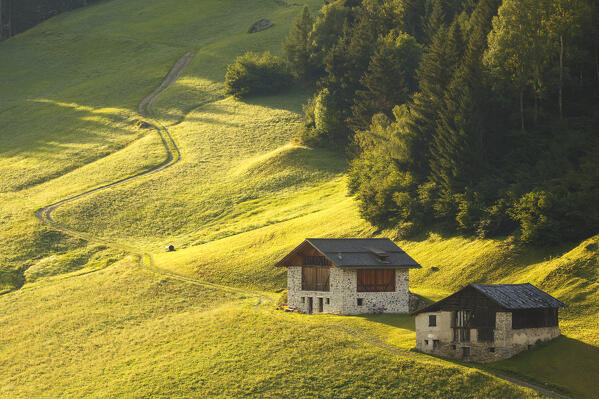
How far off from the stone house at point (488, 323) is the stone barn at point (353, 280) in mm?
11213

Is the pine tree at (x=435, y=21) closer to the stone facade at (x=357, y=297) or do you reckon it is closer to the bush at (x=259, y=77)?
the bush at (x=259, y=77)

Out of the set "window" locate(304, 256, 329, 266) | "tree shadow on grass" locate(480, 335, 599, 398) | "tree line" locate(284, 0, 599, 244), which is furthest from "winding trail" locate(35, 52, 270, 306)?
"tree shadow on grass" locate(480, 335, 599, 398)

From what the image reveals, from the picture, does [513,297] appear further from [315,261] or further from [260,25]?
[260,25]

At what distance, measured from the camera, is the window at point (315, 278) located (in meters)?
64.3

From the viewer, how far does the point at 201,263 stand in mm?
80750

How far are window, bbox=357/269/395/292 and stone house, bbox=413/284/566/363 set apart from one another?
11363 mm

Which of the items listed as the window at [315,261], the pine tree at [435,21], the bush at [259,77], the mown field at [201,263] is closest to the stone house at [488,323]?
the mown field at [201,263]

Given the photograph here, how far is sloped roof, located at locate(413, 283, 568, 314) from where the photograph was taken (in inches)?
1925

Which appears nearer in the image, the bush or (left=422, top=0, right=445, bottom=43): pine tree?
(left=422, top=0, right=445, bottom=43): pine tree

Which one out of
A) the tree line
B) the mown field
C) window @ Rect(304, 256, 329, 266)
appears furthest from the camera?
the tree line

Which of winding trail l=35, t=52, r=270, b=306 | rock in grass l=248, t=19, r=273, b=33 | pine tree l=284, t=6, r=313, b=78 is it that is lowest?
winding trail l=35, t=52, r=270, b=306

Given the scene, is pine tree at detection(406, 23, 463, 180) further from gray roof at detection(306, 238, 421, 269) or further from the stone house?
the stone house

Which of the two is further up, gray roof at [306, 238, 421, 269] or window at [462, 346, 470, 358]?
gray roof at [306, 238, 421, 269]

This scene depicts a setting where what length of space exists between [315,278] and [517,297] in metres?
20.1
